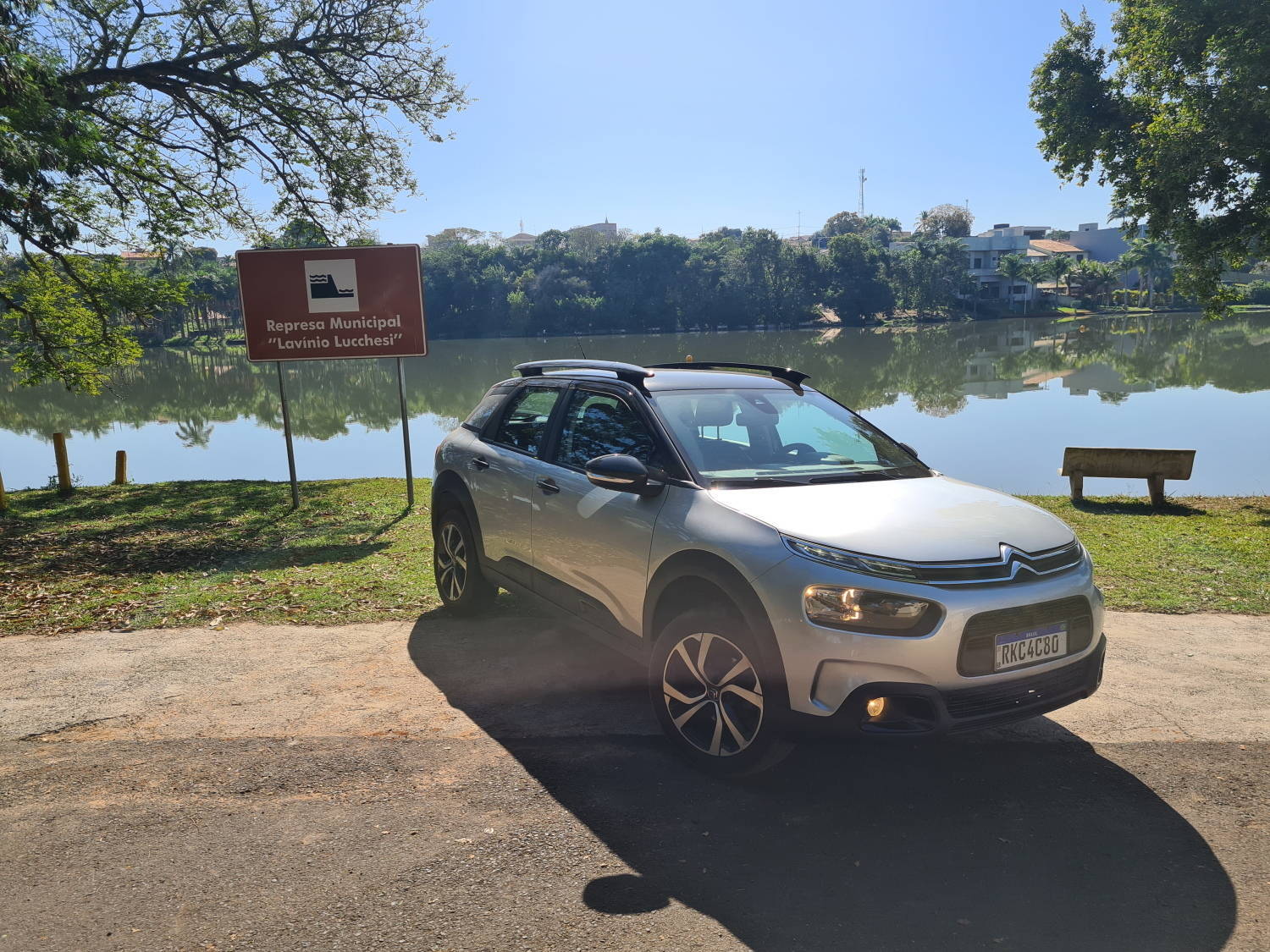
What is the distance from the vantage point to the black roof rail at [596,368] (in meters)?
4.99

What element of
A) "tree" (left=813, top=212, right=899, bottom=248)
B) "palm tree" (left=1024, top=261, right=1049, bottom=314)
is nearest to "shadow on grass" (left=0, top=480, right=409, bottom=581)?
"palm tree" (left=1024, top=261, right=1049, bottom=314)

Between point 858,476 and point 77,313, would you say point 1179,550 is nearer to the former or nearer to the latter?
point 858,476

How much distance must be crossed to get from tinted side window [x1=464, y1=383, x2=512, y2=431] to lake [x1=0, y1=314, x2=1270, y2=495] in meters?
12.4

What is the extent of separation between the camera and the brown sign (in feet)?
37.0

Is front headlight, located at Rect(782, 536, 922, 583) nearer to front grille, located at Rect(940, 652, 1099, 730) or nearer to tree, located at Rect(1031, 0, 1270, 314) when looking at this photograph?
front grille, located at Rect(940, 652, 1099, 730)

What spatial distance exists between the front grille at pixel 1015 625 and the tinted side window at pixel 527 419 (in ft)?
9.21

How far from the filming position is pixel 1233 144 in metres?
13.0

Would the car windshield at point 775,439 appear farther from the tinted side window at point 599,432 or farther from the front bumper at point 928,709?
the front bumper at point 928,709

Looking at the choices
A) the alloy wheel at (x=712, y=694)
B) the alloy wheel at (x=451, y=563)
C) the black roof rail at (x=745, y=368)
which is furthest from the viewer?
the alloy wheel at (x=451, y=563)

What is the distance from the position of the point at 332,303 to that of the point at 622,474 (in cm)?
843

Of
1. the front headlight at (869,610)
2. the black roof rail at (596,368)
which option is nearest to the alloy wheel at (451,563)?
the black roof rail at (596,368)

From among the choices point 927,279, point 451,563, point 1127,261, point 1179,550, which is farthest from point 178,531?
point 1127,261

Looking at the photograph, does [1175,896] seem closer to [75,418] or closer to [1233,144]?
[1233,144]

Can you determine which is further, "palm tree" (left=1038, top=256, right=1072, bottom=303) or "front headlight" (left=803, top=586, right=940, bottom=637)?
"palm tree" (left=1038, top=256, right=1072, bottom=303)
